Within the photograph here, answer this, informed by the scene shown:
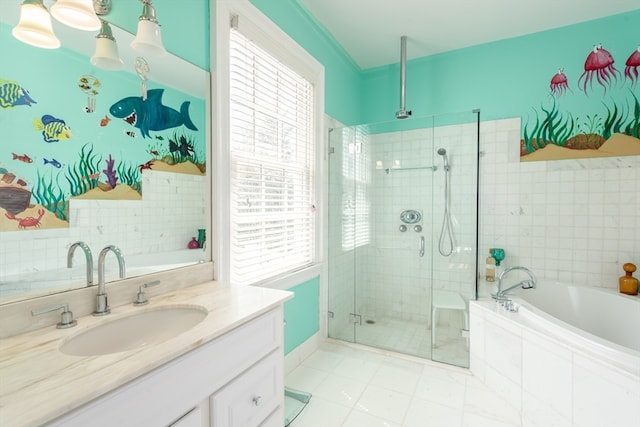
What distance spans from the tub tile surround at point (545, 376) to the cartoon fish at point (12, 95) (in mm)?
2549

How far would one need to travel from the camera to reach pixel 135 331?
1.11 m

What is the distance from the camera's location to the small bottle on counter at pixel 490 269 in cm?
264

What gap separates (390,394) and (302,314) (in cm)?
84

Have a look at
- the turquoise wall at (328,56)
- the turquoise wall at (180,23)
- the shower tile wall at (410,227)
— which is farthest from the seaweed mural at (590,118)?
the turquoise wall at (180,23)

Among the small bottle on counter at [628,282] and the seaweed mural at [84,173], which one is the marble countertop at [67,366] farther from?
the small bottle on counter at [628,282]

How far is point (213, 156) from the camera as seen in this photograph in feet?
5.10

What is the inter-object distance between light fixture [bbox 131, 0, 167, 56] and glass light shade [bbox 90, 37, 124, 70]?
0.08 metres

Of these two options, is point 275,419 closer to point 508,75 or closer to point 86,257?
point 86,257

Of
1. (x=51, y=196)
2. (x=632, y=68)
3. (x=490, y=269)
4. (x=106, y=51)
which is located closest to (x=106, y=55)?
(x=106, y=51)

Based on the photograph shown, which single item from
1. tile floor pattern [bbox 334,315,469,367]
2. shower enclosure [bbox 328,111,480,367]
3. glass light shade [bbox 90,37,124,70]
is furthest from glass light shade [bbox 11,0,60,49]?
tile floor pattern [bbox 334,315,469,367]

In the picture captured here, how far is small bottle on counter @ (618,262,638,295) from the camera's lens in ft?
7.18

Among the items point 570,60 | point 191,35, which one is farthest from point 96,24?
point 570,60

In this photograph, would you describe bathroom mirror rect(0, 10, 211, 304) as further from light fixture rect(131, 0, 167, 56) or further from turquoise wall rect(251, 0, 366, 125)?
turquoise wall rect(251, 0, 366, 125)

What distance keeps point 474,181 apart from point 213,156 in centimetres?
203
